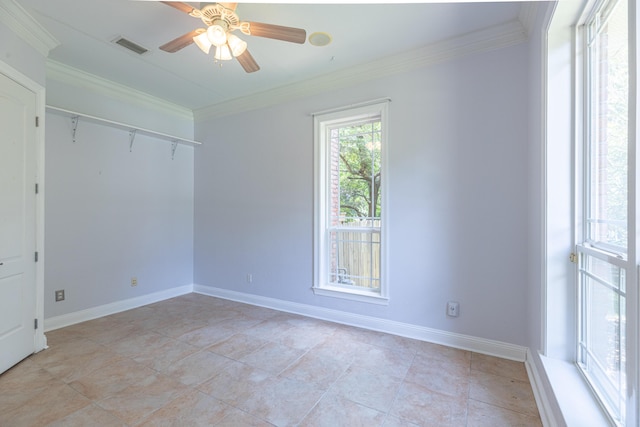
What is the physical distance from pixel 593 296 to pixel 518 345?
1050 millimetres

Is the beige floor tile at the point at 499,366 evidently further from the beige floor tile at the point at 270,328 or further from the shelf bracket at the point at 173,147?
the shelf bracket at the point at 173,147

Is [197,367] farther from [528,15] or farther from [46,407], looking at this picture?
[528,15]

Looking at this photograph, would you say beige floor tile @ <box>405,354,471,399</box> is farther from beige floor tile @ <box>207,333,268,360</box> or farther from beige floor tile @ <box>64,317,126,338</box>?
beige floor tile @ <box>64,317,126,338</box>

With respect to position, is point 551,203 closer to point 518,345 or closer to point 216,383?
point 518,345

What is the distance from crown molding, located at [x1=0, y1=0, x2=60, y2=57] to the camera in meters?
2.18

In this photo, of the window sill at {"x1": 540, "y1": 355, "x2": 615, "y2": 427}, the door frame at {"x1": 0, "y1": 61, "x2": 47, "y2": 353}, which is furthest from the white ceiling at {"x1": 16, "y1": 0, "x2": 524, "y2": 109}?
the window sill at {"x1": 540, "y1": 355, "x2": 615, "y2": 427}

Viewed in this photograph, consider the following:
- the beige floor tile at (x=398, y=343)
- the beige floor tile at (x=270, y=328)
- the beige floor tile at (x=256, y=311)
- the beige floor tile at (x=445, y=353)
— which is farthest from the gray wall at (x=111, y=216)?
the beige floor tile at (x=445, y=353)

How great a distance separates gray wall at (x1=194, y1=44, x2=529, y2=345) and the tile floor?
0.44 m

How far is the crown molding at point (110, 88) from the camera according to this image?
3107 mm

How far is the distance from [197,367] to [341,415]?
1230mm

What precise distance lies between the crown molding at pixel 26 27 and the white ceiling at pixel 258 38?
5 centimetres

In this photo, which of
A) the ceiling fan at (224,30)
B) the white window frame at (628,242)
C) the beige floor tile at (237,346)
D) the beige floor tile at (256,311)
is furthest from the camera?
the beige floor tile at (256,311)

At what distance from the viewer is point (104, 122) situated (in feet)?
11.2

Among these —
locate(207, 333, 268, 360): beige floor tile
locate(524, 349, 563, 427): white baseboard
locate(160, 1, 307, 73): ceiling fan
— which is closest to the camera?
locate(524, 349, 563, 427): white baseboard
